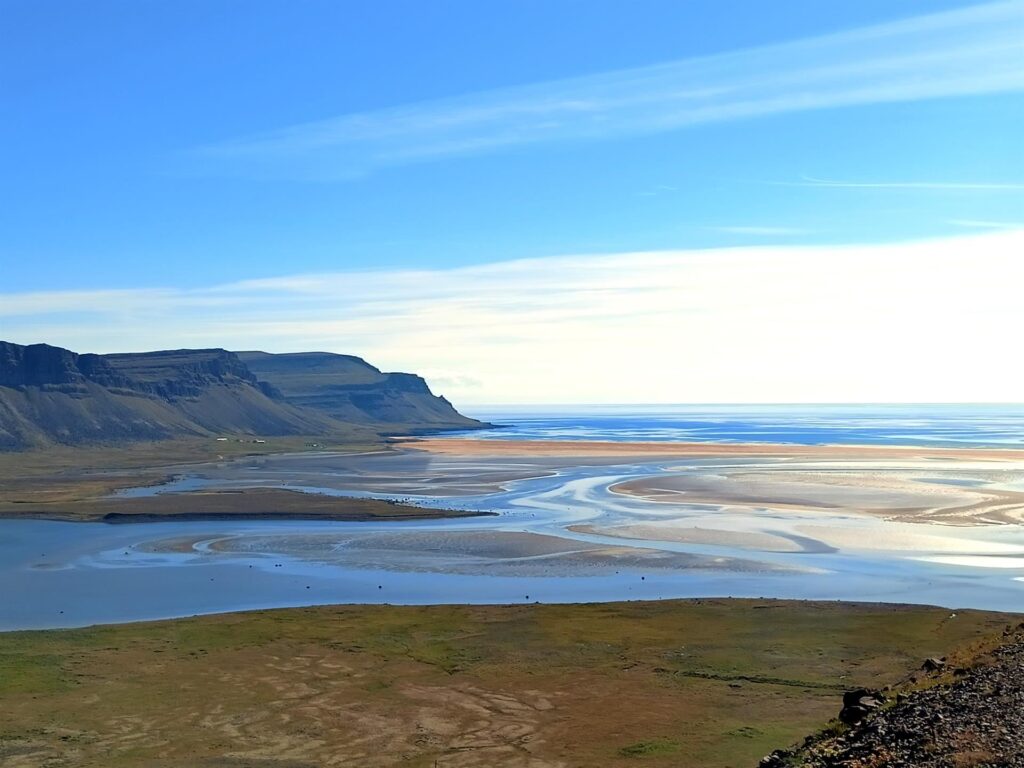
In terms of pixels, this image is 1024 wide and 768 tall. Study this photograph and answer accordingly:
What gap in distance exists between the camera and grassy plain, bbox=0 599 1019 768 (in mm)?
23984

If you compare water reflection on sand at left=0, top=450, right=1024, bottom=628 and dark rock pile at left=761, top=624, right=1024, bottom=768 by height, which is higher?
dark rock pile at left=761, top=624, right=1024, bottom=768

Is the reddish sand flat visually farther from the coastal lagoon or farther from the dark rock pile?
the dark rock pile

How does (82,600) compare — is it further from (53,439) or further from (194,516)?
(53,439)

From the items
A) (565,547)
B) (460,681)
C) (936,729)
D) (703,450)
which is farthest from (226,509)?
(703,450)

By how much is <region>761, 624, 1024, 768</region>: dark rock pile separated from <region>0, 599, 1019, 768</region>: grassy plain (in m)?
3.60

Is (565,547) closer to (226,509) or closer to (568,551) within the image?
(568,551)

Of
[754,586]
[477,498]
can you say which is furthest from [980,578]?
[477,498]

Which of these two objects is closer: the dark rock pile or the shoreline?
the dark rock pile

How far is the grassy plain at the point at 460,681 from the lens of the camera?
78.7 ft

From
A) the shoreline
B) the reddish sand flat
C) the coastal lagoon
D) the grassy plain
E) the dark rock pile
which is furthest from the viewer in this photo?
the reddish sand flat

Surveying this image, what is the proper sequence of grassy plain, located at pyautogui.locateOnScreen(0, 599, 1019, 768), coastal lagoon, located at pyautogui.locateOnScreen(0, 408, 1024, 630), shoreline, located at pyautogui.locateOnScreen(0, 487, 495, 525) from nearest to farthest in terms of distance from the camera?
grassy plain, located at pyautogui.locateOnScreen(0, 599, 1019, 768)
coastal lagoon, located at pyautogui.locateOnScreen(0, 408, 1024, 630)
shoreline, located at pyautogui.locateOnScreen(0, 487, 495, 525)

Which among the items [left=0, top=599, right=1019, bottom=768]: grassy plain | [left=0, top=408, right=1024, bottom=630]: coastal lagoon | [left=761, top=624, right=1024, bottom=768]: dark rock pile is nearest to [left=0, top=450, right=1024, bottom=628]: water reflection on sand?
[left=0, top=408, right=1024, bottom=630]: coastal lagoon

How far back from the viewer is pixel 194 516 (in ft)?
249

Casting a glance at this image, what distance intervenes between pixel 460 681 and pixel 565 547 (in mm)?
27567
